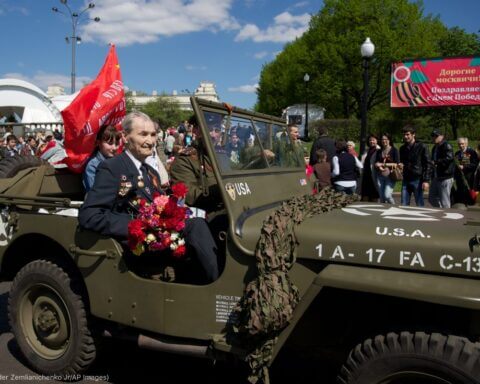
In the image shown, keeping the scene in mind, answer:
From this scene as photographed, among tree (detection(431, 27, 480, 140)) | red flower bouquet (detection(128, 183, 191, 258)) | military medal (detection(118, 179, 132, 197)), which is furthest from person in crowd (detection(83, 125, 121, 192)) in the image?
tree (detection(431, 27, 480, 140))

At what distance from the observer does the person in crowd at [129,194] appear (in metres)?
2.78

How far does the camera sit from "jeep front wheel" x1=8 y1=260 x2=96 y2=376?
3121mm

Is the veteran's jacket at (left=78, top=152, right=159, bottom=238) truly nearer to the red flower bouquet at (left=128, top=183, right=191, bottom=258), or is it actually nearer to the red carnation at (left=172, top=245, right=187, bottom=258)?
the red flower bouquet at (left=128, top=183, right=191, bottom=258)

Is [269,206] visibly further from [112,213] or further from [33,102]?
[33,102]

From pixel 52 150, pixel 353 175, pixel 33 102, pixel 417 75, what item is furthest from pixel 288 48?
pixel 52 150

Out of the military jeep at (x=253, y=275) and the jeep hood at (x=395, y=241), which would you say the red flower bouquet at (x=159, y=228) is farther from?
the jeep hood at (x=395, y=241)

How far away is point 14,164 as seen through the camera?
167 inches

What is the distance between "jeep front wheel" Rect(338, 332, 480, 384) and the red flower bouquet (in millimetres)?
1143

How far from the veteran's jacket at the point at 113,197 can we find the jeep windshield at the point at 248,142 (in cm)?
61

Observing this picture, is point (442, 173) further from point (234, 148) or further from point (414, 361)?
point (414, 361)

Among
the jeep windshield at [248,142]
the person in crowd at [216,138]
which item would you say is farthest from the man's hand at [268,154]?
the person in crowd at [216,138]

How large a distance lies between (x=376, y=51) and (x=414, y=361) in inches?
1429

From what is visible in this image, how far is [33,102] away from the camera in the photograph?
49.9 feet

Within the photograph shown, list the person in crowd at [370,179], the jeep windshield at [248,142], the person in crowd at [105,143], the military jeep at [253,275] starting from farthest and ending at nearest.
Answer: the person in crowd at [370,179]
the person in crowd at [105,143]
the jeep windshield at [248,142]
the military jeep at [253,275]
